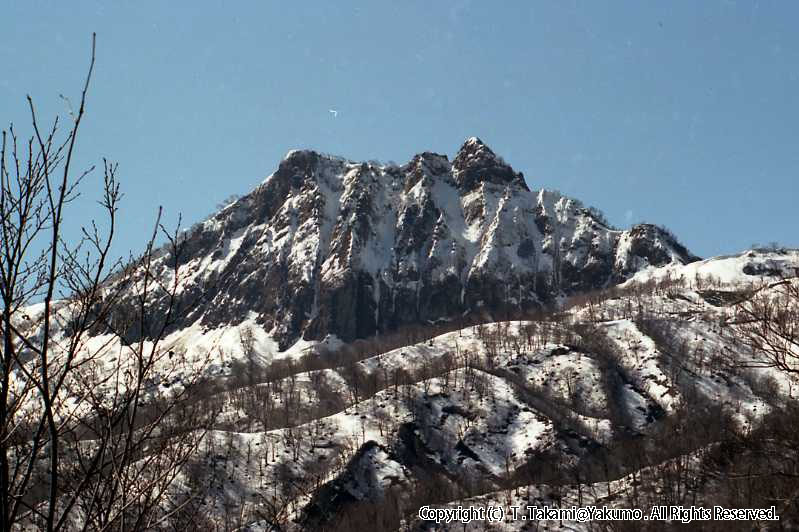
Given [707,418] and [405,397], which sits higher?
[405,397]

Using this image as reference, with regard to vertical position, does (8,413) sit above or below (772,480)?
above

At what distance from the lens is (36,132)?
561cm

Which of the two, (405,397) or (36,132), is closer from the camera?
(36,132)

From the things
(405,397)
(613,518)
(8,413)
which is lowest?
(613,518)

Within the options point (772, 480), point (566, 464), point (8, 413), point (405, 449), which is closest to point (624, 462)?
point (566, 464)

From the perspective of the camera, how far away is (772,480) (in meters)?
92.8

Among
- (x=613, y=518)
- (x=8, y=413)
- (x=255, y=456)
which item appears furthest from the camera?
(x=255, y=456)

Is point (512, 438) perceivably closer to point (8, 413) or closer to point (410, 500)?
point (410, 500)

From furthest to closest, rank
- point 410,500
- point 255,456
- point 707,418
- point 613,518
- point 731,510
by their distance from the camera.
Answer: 1. point 707,418
2. point 255,456
3. point 410,500
4. point 613,518
5. point 731,510

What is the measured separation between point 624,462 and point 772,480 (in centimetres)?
5617

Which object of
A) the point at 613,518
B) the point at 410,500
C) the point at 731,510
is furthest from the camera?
the point at 410,500

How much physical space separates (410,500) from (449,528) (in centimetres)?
2573

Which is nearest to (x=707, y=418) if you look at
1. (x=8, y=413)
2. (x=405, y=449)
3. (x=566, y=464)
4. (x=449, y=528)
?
(x=566, y=464)

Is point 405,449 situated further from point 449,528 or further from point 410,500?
point 449,528
